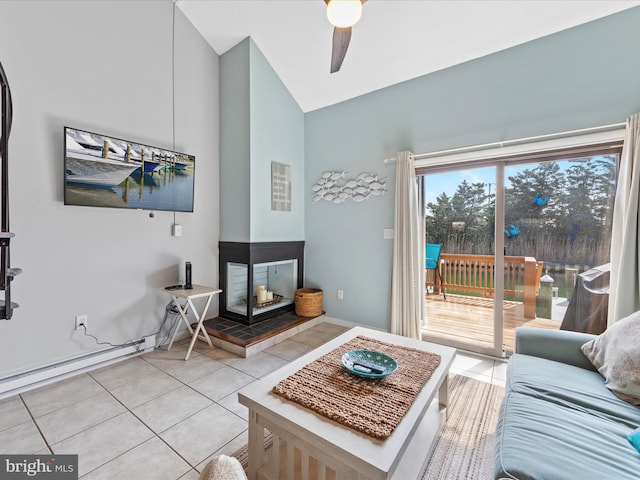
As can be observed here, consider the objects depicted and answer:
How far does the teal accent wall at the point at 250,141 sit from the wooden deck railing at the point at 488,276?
6.49 feet

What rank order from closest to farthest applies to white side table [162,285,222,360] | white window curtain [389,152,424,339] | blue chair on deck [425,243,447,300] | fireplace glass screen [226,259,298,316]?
white side table [162,285,222,360] < white window curtain [389,152,424,339] < blue chair on deck [425,243,447,300] < fireplace glass screen [226,259,298,316]

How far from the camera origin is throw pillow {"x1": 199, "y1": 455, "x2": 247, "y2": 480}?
52cm

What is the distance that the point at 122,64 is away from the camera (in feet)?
8.38

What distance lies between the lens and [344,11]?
4.90ft

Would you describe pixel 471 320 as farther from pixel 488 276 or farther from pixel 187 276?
pixel 187 276

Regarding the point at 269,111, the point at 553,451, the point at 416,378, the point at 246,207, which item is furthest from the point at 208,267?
the point at 553,451

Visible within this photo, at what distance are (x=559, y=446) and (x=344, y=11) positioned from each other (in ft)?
7.10

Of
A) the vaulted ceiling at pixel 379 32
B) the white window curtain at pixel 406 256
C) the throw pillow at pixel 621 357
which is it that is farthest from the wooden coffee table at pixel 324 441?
the vaulted ceiling at pixel 379 32

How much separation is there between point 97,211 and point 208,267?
1.22 m

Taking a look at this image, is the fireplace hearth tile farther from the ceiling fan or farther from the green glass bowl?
the ceiling fan

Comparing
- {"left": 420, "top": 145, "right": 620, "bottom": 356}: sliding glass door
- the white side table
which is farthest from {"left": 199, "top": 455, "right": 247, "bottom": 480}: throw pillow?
{"left": 420, "top": 145, "right": 620, "bottom": 356}: sliding glass door

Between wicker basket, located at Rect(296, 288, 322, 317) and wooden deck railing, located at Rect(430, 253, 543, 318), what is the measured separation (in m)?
1.49

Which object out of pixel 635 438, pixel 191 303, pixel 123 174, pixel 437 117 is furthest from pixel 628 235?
pixel 123 174

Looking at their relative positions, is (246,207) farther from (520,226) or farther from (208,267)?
(520,226)
